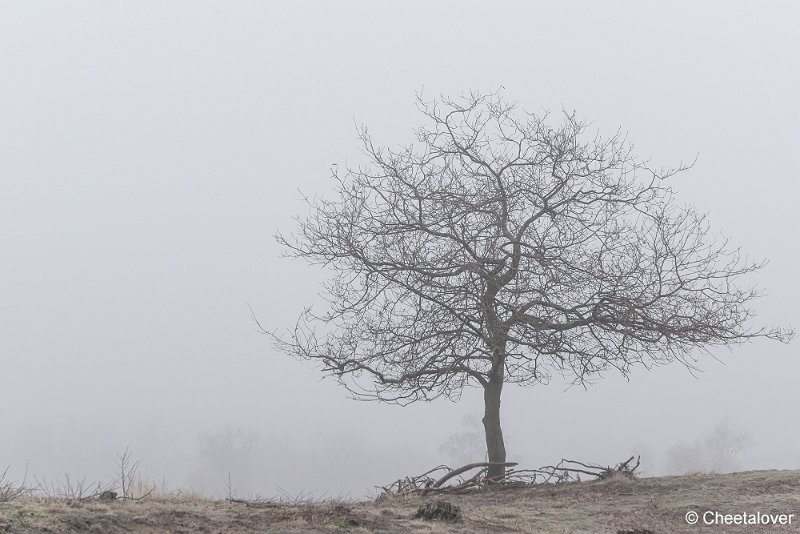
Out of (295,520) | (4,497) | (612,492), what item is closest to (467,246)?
(612,492)

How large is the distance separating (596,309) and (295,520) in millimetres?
7835

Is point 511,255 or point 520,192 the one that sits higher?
point 520,192

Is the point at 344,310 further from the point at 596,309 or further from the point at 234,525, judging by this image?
the point at 234,525

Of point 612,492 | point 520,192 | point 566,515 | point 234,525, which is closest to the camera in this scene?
point 234,525

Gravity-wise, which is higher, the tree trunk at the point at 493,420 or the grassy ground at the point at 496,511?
the tree trunk at the point at 493,420

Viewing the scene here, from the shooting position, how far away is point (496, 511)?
343 inches

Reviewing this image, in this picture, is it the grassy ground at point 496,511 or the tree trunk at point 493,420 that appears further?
the tree trunk at point 493,420

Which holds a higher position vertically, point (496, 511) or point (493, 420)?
point (493, 420)

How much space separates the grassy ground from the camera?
6293 mm

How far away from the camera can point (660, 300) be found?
1299cm

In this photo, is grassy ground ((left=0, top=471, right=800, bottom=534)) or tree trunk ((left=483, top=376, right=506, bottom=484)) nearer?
grassy ground ((left=0, top=471, right=800, bottom=534))

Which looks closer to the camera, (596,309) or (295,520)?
(295,520)

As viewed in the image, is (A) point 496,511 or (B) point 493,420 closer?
(A) point 496,511

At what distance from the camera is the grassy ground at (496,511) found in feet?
20.6
